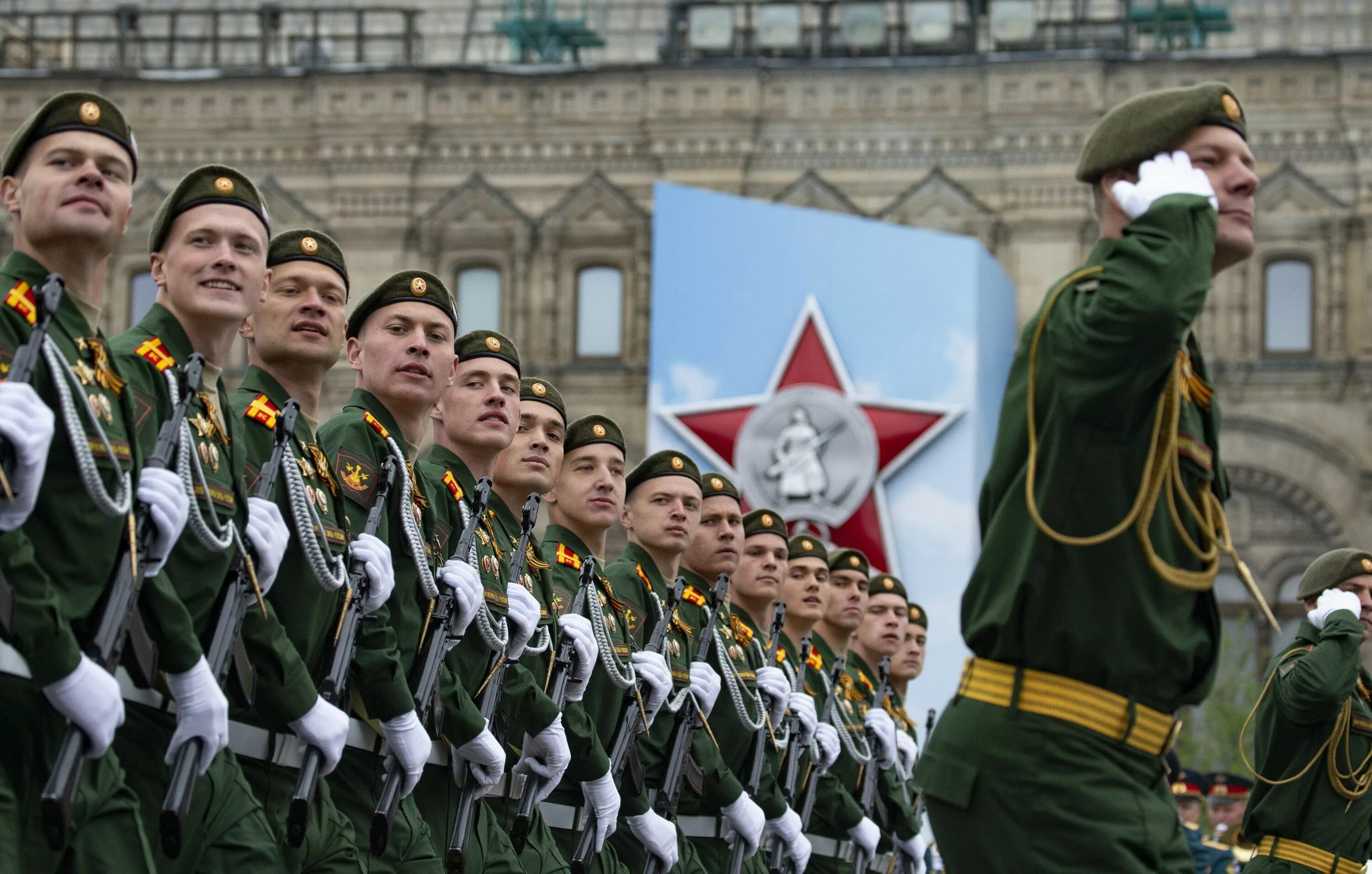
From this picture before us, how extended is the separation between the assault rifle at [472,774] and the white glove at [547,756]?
10 cm

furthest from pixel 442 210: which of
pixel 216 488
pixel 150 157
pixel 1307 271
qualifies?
pixel 216 488

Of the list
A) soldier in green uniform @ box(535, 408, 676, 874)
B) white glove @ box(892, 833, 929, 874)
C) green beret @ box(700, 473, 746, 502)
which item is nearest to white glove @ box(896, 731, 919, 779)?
white glove @ box(892, 833, 929, 874)

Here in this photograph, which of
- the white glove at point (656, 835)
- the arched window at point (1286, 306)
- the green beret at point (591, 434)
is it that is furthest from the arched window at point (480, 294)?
the white glove at point (656, 835)

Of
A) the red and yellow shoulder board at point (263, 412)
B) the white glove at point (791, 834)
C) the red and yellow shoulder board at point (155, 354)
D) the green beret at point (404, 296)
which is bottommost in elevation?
the white glove at point (791, 834)

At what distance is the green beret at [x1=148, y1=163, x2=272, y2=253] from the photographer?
226 inches

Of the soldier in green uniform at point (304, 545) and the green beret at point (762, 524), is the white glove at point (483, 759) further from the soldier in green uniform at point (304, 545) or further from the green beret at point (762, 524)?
the green beret at point (762, 524)

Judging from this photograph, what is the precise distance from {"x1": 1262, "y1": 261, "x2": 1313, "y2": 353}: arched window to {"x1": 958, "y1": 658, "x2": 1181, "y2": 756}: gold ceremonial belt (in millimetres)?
23041

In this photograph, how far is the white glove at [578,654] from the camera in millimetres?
7574

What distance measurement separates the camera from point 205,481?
17.8 feet

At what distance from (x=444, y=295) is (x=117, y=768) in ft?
8.53

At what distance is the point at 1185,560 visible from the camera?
15.7 feet

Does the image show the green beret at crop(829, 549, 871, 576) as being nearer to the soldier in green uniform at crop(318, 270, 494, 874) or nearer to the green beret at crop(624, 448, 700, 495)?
the green beret at crop(624, 448, 700, 495)

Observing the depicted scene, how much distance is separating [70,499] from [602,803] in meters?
3.24

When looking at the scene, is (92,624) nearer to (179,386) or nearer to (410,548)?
(179,386)
